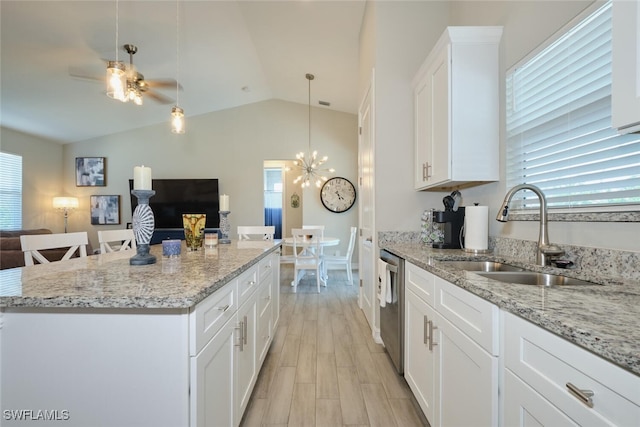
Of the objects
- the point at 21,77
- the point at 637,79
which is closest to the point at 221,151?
the point at 21,77

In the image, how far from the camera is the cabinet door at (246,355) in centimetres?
134

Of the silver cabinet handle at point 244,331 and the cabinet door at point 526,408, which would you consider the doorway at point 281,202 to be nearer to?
the silver cabinet handle at point 244,331

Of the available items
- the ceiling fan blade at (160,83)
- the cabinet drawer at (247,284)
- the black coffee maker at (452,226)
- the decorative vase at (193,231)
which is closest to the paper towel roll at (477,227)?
the black coffee maker at (452,226)

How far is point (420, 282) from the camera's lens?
5.00 ft

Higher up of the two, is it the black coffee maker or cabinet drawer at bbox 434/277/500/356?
the black coffee maker

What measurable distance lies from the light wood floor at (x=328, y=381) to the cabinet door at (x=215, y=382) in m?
0.51

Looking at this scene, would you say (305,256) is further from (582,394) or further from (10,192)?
(10,192)

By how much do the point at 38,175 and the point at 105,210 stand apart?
1342mm

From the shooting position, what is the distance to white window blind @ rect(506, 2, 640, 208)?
1.09m

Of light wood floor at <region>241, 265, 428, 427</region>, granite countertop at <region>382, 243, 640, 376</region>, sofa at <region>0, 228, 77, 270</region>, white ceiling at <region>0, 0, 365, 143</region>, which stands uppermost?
white ceiling at <region>0, 0, 365, 143</region>

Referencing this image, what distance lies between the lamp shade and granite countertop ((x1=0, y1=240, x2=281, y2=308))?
20.3 ft

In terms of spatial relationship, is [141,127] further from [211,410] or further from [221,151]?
[211,410]

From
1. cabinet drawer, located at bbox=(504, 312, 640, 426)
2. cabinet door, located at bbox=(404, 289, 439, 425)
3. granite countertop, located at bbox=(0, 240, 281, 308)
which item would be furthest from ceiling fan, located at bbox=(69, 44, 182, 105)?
cabinet drawer, located at bbox=(504, 312, 640, 426)

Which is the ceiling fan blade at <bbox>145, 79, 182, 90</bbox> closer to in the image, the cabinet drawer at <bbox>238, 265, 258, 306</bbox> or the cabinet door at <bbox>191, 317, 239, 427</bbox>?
the cabinet drawer at <bbox>238, 265, 258, 306</bbox>
